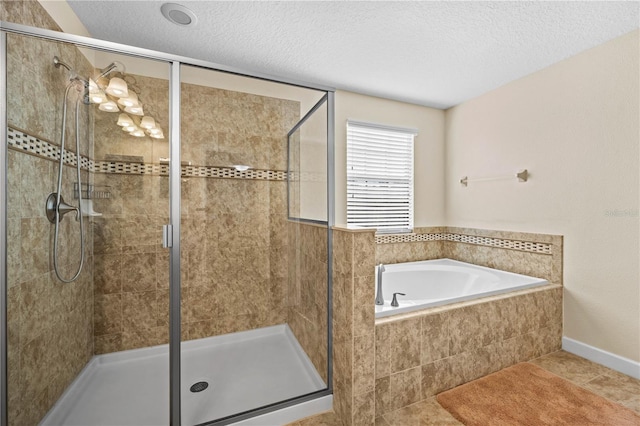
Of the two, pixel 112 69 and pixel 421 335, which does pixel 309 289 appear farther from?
pixel 112 69

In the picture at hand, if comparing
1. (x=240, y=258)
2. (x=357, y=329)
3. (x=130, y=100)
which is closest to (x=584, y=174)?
(x=357, y=329)

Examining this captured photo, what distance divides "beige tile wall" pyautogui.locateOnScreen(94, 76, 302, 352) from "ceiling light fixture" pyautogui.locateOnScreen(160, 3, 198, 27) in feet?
1.74

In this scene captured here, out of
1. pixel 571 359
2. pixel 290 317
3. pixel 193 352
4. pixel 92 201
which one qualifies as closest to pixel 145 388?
pixel 193 352

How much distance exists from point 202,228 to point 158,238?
35 cm

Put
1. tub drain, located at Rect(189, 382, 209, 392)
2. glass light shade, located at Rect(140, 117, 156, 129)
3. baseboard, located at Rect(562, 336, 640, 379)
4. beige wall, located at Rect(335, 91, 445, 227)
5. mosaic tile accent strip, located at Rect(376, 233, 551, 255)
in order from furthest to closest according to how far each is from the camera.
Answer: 1. beige wall, located at Rect(335, 91, 445, 227)
2. mosaic tile accent strip, located at Rect(376, 233, 551, 255)
3. baseboard, located at Rect(562, 336, 640, 379)
4. tub drain, located at Rect(189, 382, 209, 392)
5. glass light shade, located at Rect(140, 117, 156, 129)

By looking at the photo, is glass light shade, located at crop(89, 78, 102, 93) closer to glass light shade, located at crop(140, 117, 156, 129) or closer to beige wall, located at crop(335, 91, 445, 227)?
glass light shade, located at crop(140, 117, 156, 129)

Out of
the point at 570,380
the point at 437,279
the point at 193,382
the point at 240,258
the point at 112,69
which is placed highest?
the point at 112,69

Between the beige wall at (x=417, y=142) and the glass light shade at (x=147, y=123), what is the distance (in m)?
1.80

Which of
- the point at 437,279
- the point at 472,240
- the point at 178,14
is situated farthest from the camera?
the point at 472,240

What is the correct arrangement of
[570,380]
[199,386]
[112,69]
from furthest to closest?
1. [570,380]
2. [199,386]
3. [112,69]

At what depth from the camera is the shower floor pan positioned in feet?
5.17

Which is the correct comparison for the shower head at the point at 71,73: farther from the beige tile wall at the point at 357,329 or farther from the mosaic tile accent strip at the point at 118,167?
the beige tile wall at the point at 357,329

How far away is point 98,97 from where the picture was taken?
1.56m

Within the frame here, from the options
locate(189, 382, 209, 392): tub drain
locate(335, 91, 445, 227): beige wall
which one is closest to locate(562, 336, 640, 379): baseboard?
locate(335, 91, 445, 227): beige wall
